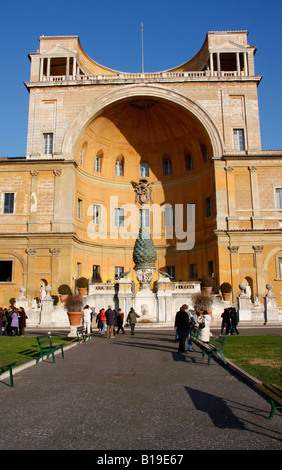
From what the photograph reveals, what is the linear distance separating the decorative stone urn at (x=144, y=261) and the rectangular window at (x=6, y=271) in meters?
12.2

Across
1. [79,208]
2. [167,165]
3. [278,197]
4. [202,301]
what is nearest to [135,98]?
[167,165]

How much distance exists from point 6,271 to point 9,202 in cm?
584

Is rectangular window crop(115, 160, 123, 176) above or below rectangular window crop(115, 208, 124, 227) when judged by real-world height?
above

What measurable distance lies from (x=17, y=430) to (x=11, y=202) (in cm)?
3050

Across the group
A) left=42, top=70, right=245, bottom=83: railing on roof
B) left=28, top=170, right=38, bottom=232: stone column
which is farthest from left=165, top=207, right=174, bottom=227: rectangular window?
left=28, top=170, right=38, bottom=232: stone column

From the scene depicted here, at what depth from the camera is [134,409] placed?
6324mm

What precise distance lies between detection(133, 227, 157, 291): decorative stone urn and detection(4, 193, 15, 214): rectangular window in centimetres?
1281

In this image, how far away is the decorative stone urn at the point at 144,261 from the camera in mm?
26688

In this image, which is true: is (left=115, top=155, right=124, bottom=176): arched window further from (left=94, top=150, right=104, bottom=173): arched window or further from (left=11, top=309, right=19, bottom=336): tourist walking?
(left=11, top=309, right=19, bottom=336): tourist walking

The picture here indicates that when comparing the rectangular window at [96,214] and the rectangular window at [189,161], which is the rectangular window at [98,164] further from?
the rectangular window at [189,161]

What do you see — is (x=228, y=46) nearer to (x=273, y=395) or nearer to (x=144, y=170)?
(x=144, y=170)

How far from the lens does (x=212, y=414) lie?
19.8 ft

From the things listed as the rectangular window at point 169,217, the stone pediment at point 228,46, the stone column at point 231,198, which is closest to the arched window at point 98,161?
the rectangular window at point 169,217

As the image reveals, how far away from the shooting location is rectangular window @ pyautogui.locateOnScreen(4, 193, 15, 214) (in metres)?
33.7
